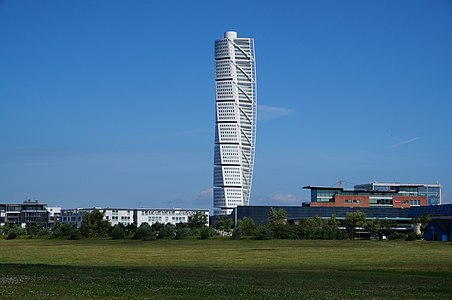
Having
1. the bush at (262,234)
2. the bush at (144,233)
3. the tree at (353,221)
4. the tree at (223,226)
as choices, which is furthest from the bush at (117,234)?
the tree at (353,221)

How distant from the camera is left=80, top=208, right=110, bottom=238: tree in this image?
13775 centimetres

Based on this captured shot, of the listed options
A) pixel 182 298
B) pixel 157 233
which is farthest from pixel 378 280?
pixel 157 233

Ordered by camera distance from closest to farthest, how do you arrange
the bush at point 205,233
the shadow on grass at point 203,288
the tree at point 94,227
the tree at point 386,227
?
1. the shadow on grass at point 203,288
2. the bush at point 205,233
3. the tree at point 94,227
4. the tree at point 386,227

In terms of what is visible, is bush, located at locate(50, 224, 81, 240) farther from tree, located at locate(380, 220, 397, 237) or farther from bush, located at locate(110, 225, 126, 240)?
tree, located at locate(380, 220, 397, 237)

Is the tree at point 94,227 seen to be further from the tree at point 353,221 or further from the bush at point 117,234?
the tree at point 353,221

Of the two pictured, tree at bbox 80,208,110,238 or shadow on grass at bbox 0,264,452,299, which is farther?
tree at bbox 80,208,110,238

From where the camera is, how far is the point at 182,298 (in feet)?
83.7

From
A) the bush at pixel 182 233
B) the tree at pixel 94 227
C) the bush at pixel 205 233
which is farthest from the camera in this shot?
the tree at pixel 94 227

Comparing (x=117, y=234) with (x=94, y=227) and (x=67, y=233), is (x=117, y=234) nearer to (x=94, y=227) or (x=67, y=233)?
(x=67, y=233)

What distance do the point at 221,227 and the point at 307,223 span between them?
119ft

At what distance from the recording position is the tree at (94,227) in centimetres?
13775

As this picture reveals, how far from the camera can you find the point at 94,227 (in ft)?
456

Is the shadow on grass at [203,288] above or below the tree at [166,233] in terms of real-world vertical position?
above

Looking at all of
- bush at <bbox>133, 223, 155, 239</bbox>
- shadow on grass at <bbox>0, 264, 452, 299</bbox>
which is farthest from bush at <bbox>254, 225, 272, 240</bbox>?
shadow on grass at <bbox>0, 264, 452, 299</bbox>
